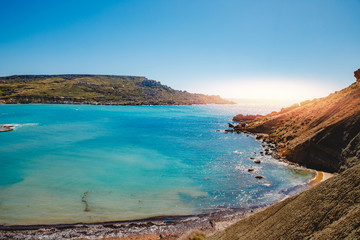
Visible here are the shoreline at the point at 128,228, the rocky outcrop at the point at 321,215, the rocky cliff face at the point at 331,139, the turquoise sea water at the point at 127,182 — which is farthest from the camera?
the rocky cliff face at the point at 331,139

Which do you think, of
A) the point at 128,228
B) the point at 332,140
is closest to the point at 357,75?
the point at 332,140

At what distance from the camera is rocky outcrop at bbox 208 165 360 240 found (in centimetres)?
507

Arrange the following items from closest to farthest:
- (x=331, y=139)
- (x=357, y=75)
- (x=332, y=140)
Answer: (x=332, y=140) → (x=331, y=139) → (x=357, y=75)

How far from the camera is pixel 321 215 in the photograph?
6059 mm

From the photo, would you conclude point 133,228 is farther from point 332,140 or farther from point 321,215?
point 332,140

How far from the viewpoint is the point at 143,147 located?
152ft

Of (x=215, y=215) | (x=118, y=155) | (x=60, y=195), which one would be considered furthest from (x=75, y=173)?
(x=215, y=215)

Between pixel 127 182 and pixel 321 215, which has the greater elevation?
pixel 321 215

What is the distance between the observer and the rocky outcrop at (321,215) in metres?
5.07

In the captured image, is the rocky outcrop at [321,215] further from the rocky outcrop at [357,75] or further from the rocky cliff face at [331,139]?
the rocky outcrop at [357,75]

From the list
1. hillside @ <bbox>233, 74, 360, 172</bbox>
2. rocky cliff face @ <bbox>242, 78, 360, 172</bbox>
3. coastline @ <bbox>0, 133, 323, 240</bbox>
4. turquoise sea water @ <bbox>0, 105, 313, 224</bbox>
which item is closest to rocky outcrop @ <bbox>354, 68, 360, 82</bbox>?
hillside @ <bbox>233, 74, 360, 172</bbox>

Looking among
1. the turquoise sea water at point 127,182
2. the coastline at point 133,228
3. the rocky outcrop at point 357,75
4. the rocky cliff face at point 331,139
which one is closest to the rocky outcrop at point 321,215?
the coastline at point 133,228

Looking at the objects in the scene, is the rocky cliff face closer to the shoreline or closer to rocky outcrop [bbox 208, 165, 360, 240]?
the shoreline

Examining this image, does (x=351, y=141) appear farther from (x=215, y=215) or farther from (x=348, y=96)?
(x=215, y=215)
